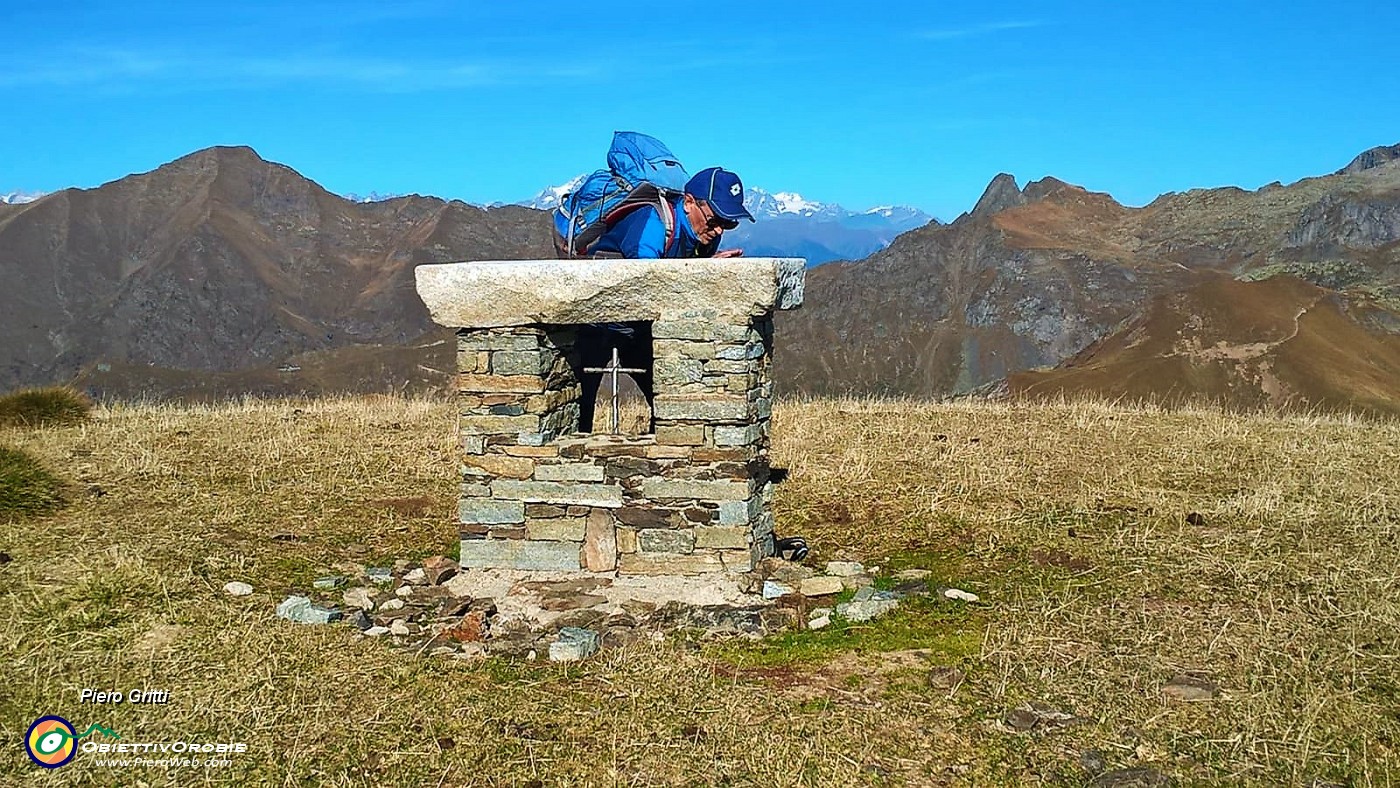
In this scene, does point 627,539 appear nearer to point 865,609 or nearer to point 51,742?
point 865,609

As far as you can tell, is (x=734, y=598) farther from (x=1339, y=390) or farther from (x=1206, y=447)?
(x=1339, y=390)

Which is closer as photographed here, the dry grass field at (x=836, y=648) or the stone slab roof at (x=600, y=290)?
the dry grass field at (x=836, y=648)

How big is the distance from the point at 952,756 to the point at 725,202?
4547 mm

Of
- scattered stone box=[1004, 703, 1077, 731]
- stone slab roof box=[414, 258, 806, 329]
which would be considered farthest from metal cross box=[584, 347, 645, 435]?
scattered stone box=[1004, 703, 1077, 731]

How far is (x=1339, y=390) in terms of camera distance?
68.9 ft

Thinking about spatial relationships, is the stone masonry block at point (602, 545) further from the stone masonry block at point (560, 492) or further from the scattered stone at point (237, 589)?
the scattered stone at point (237, 589)

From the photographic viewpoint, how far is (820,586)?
7.46 meters

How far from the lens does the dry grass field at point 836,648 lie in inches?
191

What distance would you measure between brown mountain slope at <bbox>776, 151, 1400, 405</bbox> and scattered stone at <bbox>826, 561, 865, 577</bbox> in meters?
55.2

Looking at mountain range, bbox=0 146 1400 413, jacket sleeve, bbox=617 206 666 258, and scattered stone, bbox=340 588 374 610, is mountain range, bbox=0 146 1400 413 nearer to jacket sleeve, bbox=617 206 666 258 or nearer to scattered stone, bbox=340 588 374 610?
jacket sleeve, bbox=617 206 666 258

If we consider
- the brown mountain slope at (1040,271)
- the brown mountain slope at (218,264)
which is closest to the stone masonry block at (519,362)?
the brown mountain slope at (1040,271)

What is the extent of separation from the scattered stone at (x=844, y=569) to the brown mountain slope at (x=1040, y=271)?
5519 centimetres

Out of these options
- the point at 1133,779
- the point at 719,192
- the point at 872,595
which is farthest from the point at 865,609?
the point at 719,192

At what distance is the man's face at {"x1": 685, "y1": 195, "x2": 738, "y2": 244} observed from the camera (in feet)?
26.2
